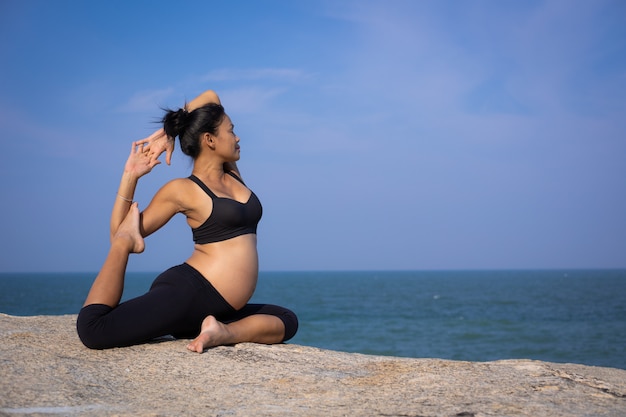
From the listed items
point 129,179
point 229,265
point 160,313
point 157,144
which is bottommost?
point 160,313

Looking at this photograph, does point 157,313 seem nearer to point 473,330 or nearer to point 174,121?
point 174,121

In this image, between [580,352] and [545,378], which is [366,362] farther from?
[580,352]

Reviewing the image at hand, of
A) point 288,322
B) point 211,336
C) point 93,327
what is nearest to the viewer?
point 93,327

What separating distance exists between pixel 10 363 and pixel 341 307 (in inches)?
1744

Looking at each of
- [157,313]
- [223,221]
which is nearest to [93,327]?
[157,313]

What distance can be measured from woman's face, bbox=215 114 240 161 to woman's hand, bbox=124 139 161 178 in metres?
0.50

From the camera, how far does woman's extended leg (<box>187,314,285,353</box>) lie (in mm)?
4261

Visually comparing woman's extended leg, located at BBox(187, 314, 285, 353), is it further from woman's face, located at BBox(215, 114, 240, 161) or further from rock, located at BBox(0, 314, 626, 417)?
woman's face, located at BBox(215, 114, 240, 161)

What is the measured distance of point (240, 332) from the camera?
4.57 metres

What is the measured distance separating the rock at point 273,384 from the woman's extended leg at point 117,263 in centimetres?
35

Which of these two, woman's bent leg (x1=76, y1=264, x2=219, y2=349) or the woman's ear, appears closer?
woman's bent leg (x1=76, y1=264, x2=219, y2=349)

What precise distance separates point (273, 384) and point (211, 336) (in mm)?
889

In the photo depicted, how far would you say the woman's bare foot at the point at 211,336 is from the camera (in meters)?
4.19

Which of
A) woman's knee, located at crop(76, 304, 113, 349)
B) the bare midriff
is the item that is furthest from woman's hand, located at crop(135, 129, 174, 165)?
woman's knee, located at crop(76, 304, 113, 349)
